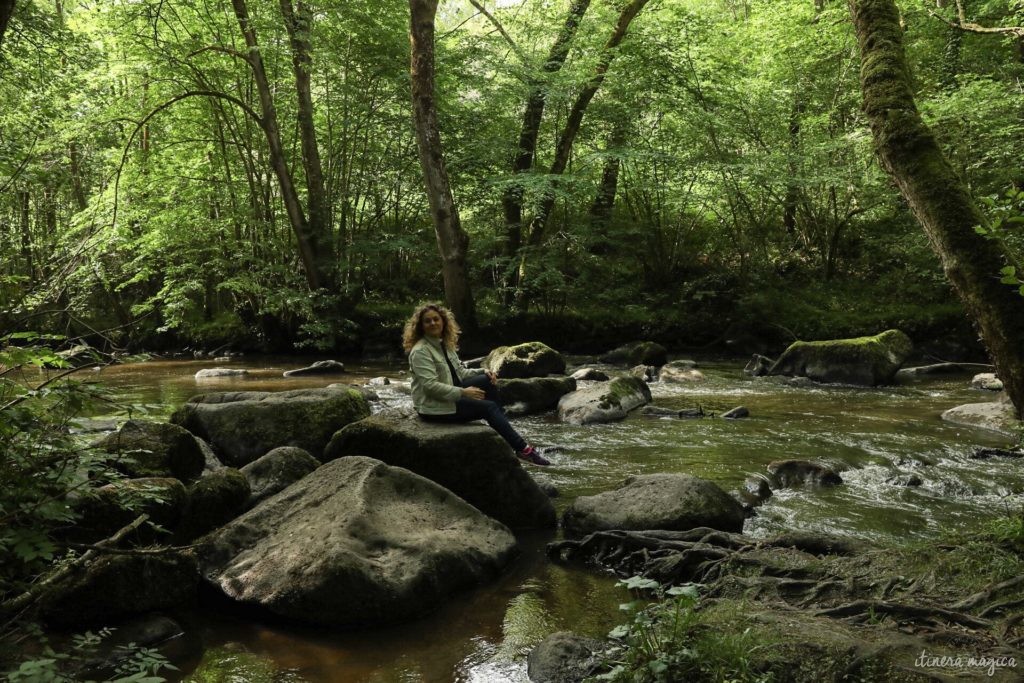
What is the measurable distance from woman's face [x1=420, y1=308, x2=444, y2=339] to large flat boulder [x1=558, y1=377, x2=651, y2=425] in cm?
377

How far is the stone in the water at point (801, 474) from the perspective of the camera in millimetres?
7020

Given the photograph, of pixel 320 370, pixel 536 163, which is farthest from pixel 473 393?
pixel 536 163

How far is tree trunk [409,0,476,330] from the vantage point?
13.8 metres

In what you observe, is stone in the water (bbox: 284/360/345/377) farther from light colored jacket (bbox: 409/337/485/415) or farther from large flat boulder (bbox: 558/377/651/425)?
light colored jacket (bbox: 409/337/485/415)

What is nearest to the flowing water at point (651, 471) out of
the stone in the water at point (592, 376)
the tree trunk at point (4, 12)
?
the stone in the water at point (592, 376)

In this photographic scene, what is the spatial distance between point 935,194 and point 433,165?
36.6ft

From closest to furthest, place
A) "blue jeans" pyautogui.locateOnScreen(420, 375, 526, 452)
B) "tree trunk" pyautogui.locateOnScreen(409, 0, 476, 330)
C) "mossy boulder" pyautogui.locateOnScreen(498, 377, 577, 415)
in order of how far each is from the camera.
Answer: "blue jeans" pyautogui.locateOnScreen(420, 375, 526, 452) → "mossy boulder" pyautogui.locateOnScreen(498, 377, 577, 415) → "tree trunk" pyautogui.locateOnScreen(409, 0, 476, 330)

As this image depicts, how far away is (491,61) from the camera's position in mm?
17844

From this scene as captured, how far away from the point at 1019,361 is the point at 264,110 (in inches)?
660

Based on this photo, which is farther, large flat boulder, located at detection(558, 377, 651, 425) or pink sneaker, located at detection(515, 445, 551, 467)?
large flat boulder, located at detection(558, 377, 651, 425)

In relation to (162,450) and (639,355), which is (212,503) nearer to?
(162,450)

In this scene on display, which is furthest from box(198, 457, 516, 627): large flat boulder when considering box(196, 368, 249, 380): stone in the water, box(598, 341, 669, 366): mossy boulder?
box(598, 341, 669, 366): mossy boulder

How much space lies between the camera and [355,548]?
4539 millimetres

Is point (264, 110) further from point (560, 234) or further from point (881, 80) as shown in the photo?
point (881, 80)
